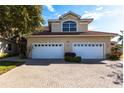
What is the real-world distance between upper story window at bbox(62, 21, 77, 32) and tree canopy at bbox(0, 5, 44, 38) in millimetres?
6111

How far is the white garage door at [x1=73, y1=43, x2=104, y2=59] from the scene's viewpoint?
2134 centimetres

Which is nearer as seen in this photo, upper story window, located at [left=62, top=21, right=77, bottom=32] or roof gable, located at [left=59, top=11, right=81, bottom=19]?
upper story window, located at [left=62, top=21, right=77, bottom=32]

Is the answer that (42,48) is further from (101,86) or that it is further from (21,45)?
(101,86)

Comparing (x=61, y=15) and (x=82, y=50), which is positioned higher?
(x=61, y=15)

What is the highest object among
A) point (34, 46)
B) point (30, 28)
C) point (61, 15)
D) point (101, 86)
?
point (61, 15)

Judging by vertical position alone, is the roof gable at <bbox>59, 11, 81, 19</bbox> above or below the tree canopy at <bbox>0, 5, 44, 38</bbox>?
above

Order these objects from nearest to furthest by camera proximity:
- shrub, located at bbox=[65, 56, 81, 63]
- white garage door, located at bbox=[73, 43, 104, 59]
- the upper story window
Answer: shrub, located at bbox=[65, 56, 81, 63]
white garage door, located at bbox=[73, 43, 104, 59]
the upper story window

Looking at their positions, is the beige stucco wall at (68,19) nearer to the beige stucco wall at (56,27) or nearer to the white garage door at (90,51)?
the beige stucco wall at (56,27)

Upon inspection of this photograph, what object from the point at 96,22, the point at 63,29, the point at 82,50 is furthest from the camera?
the point at 96,22

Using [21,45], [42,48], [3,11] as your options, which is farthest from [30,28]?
[21,45]

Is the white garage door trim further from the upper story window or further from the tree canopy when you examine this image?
the tree canopy

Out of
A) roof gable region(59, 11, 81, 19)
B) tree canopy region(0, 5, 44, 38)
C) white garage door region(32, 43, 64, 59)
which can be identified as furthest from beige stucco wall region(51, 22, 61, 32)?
tree canopy region(0, 5, 44, 38)

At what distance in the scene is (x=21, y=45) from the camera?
26.8 metres
